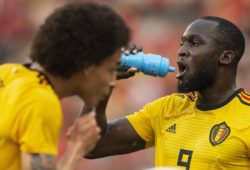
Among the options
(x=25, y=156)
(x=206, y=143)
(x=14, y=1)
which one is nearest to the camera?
(x=25, y=156)

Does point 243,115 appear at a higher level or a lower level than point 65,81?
lower

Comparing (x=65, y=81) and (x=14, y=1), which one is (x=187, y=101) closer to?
(x=65, y=81)

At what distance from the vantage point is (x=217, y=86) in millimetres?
5266

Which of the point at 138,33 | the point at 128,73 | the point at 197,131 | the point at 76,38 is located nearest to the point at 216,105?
the point at 197,131

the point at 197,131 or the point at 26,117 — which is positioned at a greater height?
the point at 26,117

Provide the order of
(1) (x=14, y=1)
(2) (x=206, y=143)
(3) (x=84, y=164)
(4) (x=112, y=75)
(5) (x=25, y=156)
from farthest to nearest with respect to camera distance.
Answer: (1) (x=14, y=1) → (3) (x=84, y=164) → (2) (x=206, y=143) → (4) (x=112, y=75) → (5) (x=25, y=156)

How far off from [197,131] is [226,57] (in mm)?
500

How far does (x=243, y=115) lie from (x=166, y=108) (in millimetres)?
535

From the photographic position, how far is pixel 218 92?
5250mm

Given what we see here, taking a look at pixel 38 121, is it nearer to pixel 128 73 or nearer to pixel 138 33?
pixel 128 73

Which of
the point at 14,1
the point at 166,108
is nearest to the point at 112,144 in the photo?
the point at 166,108

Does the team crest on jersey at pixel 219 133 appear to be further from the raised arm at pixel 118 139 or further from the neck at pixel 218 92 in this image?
the raised arm at pixel 118 139

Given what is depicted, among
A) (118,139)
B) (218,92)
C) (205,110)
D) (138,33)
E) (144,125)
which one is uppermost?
(218,92)

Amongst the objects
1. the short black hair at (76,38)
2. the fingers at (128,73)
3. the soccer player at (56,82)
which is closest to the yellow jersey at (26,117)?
the soccer player at (56,82)
